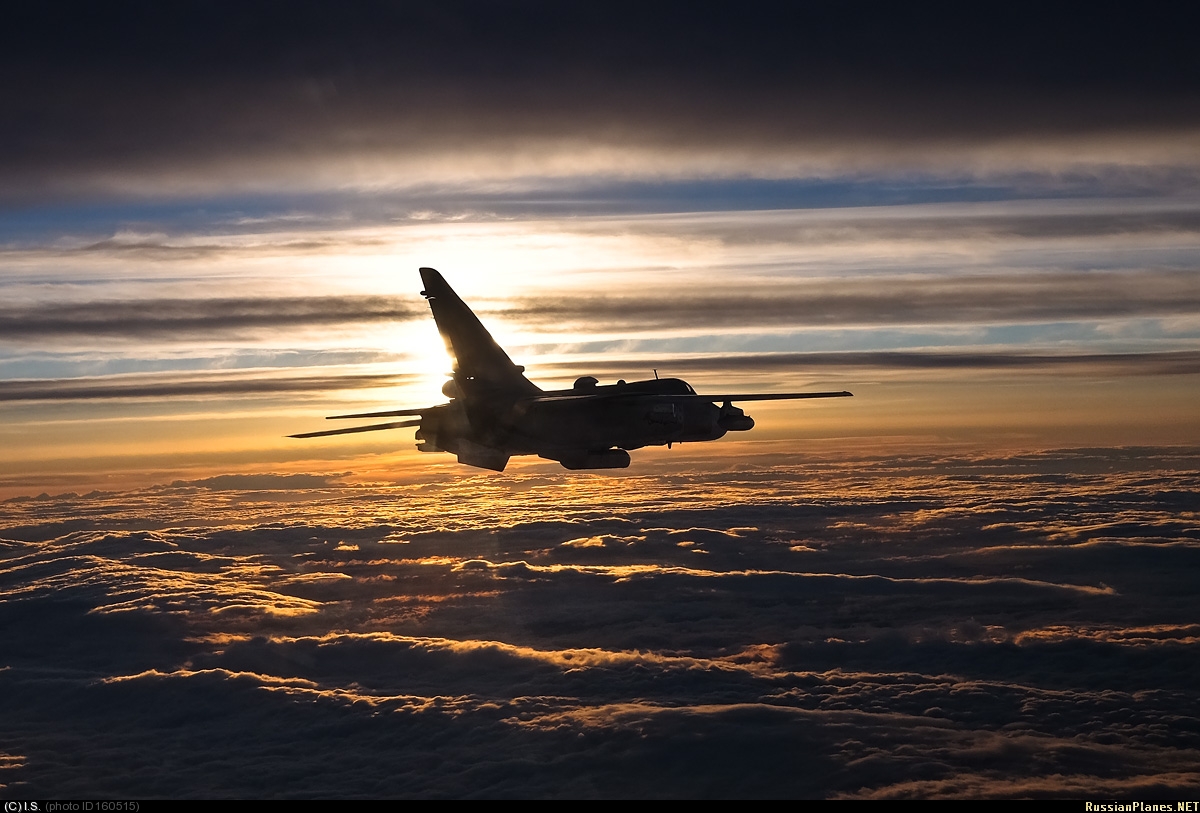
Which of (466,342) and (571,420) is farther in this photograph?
(466,342)

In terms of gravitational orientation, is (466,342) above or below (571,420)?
above

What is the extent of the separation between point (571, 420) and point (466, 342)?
1750 cm

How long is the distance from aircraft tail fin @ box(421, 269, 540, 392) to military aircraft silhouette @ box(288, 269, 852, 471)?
5.77 feet

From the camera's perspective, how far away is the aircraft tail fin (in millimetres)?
78125

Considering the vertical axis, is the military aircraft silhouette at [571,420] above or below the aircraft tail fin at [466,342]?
below

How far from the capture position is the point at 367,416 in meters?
67.8

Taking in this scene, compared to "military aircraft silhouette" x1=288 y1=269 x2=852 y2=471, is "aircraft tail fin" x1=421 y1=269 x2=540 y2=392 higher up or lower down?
higher up

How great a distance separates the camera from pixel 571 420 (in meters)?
67.3

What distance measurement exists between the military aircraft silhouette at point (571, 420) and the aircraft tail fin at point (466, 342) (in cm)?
176

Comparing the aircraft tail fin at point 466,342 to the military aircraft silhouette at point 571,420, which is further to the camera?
the aircraft tail fin at point 466,342

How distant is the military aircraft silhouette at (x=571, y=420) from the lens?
216 ft
